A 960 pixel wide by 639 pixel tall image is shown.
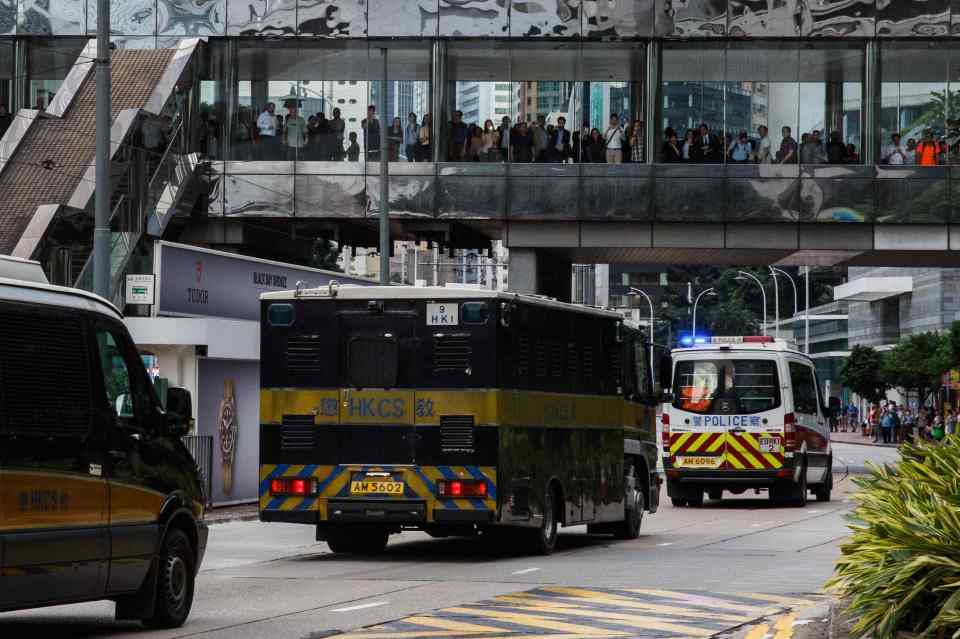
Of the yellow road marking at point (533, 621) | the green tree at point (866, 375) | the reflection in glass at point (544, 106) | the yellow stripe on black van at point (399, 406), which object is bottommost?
the yellow road marking at point (533, 621)

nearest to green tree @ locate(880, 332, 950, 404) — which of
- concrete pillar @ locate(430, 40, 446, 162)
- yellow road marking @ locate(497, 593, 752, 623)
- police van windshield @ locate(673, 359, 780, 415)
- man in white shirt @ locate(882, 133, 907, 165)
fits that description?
man in white shirt @ locate(882, 133, 907, 165)

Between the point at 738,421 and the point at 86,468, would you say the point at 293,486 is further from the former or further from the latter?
the point at 738,421

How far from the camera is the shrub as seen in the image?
32.6 feet

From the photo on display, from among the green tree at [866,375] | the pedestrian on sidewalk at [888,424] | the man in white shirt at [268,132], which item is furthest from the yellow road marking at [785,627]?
the green tree at [866,375]

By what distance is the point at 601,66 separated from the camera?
1789 inches

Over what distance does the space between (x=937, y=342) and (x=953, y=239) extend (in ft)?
145

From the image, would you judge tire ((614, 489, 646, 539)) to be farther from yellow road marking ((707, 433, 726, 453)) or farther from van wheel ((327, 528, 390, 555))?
yellow road marking ((707, 433, 726, 453))

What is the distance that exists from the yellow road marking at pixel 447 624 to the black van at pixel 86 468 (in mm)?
1614

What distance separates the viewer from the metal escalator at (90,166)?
30266 millimetres

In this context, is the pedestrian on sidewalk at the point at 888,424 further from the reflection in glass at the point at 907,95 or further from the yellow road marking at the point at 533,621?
the yellow road marking at the point at 533,621

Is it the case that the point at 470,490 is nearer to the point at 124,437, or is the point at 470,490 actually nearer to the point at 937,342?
the point at 124,437

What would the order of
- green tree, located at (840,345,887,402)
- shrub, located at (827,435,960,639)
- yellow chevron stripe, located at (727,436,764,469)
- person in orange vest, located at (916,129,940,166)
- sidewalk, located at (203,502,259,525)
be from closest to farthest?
shrub, located at (827,435,960,639), sidewalk, located at (203,502,259,525), yellow chevron stripe, located at (727,436,764,469), person in orange vest, located at (916,129,940,166), green tree, located at (840,345,887,402)

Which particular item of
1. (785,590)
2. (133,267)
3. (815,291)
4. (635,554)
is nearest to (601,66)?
(133,267)

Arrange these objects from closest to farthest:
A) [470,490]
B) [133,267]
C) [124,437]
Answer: [124,437], [470,490], [133,267]
